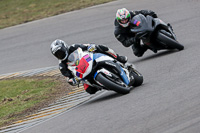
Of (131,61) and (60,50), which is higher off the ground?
(60,50)

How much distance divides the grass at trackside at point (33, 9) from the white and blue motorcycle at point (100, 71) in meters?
12.0

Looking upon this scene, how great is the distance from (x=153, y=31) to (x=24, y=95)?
385 centimetres

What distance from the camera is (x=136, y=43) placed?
13.2 m

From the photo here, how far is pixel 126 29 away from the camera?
12914 mm

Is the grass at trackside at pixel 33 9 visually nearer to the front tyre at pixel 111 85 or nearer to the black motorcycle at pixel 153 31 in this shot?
the black motorcycle at pixel 153 31

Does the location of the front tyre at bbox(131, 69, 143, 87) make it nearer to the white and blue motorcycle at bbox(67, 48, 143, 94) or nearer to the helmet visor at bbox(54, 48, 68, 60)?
the white and blue motorcycle at bbox(67, 48, 143, 94)

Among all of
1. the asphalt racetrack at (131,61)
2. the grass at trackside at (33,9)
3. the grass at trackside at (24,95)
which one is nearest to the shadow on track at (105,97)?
the asphalt racetrack at (131,61)

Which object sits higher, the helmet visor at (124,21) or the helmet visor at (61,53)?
the helmet visor at (61,53)

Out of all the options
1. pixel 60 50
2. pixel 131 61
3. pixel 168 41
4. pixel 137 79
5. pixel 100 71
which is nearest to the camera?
pixel 100 71

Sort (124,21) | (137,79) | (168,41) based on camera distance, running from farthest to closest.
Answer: (124,21)
(168,41)
(137,79)

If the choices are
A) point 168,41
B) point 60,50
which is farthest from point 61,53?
point 168,41

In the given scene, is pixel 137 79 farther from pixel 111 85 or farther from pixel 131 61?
pixel 131 61

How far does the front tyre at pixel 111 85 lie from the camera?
9547mm

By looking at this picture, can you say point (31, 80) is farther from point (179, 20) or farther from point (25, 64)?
point (179, 20)
